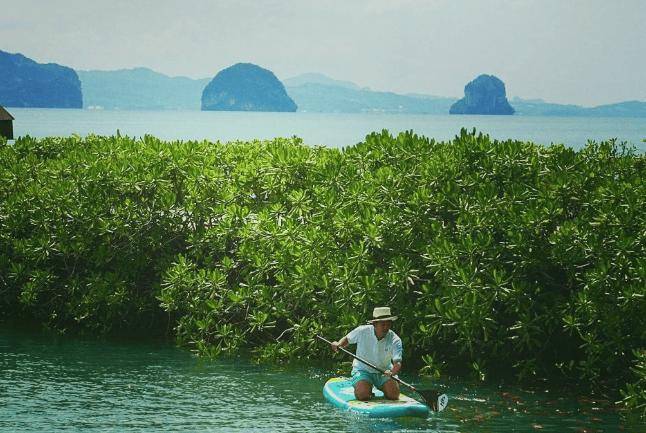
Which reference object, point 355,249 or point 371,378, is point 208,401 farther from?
point 355,249

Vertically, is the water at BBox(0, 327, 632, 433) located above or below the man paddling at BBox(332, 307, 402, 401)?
below

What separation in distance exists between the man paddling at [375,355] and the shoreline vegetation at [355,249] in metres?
1.41

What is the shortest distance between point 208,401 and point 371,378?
234 cm

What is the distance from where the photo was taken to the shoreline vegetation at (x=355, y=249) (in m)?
15.5

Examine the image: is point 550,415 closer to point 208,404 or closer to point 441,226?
point 441,226

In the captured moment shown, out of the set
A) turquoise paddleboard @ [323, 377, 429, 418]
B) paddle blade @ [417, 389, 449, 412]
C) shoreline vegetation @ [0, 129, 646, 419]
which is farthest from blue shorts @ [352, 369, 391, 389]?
shoreline vegetation @ [0, 129, 646, 419]

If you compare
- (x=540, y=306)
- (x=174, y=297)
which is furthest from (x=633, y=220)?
(x=174, y=297)

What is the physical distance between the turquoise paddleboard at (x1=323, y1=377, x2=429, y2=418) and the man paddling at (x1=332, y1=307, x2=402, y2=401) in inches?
4.9

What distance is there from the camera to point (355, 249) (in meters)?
16.6

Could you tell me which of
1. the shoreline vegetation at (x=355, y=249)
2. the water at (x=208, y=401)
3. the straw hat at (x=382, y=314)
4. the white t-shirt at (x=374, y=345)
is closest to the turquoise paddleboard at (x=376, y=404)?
the water at (x=208, y=401)

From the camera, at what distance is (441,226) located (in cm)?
1639

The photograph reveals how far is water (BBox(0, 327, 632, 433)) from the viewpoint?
45.3ft

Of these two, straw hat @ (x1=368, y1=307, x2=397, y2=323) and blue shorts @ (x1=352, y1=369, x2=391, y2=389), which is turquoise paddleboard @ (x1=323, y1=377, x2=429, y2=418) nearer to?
blue shorts @ (x1=352, y1=369, x2=391, y2=389)

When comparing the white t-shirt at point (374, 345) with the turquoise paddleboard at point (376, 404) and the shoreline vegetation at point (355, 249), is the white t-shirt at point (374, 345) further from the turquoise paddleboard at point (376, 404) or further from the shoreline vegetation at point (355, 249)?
the shoreline vegetation at point (355, 249)
